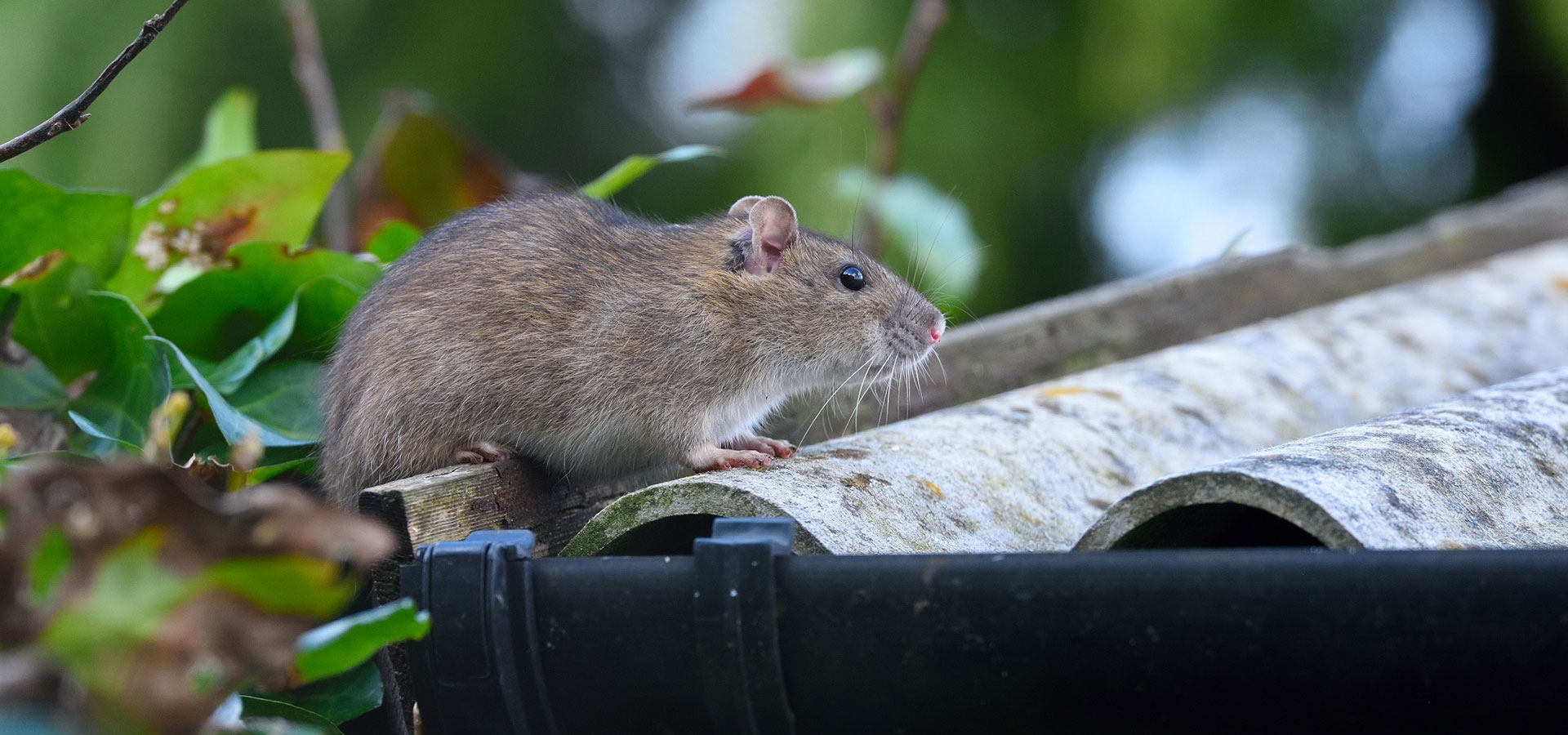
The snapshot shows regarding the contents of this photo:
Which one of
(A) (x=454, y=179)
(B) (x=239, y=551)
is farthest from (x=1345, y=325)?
(B) (x=239, y=551)

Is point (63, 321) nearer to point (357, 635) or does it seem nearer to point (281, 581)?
point (357, 635)

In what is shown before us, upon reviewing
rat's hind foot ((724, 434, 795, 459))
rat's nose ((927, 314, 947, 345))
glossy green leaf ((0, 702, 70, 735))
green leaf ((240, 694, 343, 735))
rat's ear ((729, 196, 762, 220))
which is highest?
rat's ear ((729, 196, 762, 220))

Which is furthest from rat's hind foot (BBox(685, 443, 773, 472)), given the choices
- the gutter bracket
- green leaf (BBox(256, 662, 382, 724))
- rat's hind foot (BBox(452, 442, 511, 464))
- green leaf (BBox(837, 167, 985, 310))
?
green leaf (BBox(837, 167, 985, 310))

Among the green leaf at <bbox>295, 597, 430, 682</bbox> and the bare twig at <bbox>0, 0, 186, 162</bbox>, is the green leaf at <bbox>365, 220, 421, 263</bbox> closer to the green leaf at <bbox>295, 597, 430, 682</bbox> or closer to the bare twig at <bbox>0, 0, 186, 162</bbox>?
the bare twig at <bbox>0, 0, 186, 162</bbox>

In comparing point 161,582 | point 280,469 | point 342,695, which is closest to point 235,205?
point 280,469

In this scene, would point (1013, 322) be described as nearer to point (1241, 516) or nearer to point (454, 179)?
point (1241, 516)
